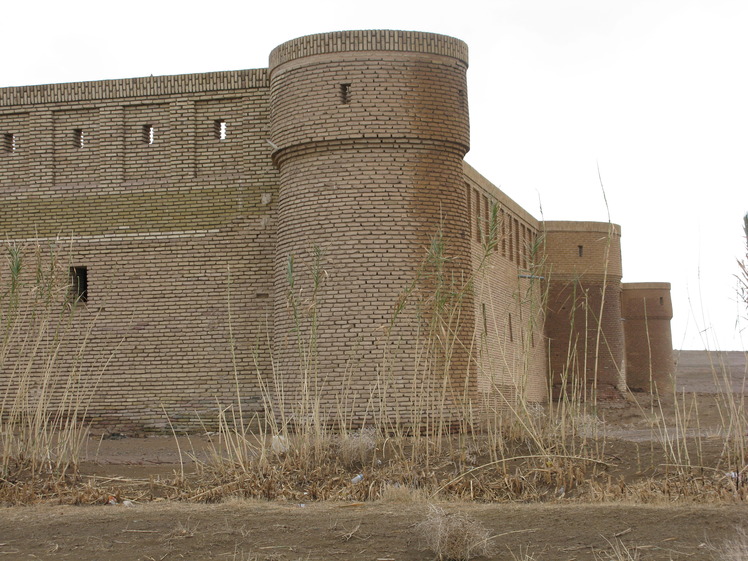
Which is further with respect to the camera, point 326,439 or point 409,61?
point 409,61

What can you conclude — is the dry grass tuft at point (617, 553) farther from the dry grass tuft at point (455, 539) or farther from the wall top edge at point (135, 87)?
the wall top edge at point (135, 87)

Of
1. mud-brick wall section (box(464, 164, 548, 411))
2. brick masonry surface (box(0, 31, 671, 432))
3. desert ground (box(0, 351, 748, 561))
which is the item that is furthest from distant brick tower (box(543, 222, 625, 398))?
desert ground (box(0, 351, 748, 561))

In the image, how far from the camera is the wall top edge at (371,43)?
591 inches

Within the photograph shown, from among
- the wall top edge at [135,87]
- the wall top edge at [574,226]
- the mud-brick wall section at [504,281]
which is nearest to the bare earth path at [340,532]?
the mud-brick wall section at [504,281]

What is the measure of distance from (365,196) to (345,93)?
5.08ft

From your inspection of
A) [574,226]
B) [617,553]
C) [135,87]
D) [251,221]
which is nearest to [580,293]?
[574,226]

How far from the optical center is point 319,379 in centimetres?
1477

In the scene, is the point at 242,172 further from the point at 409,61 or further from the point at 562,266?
the point at 562,266

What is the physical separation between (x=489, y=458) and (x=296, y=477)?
1844 mm

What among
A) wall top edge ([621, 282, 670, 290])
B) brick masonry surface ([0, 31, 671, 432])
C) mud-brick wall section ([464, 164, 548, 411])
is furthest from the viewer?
wall top edge ([621, 282, 670, 290])

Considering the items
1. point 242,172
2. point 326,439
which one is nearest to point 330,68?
point 242,172

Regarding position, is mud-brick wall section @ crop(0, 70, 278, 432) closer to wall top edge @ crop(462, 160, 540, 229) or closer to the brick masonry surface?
the brick masonry surface

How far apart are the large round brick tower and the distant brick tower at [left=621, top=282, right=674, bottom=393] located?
19.0 metres

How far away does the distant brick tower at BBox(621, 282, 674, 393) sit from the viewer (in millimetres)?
33031
